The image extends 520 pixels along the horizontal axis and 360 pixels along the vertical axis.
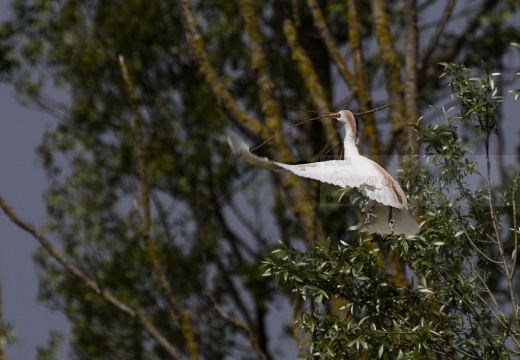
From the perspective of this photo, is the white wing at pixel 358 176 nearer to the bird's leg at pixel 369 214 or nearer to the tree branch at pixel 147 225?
the bird's leg at pixel 369 214

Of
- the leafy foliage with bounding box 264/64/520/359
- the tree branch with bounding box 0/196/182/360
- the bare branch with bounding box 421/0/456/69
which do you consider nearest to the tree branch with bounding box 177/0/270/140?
the tree branch with bounding box 0/196/182/360

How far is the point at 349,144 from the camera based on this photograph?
285 inches

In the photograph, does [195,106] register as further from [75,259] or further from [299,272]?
[299,272]

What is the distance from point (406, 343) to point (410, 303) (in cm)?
33

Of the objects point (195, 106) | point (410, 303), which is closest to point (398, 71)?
point (195, 106)

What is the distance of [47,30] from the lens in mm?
19641

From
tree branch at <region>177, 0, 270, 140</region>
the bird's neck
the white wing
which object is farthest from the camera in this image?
tree branch at <region>177, 0, 270, 140</region>

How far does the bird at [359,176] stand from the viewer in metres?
6.66

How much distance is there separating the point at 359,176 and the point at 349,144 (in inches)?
15.5

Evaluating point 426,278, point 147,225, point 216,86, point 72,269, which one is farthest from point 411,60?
A: point 426,278

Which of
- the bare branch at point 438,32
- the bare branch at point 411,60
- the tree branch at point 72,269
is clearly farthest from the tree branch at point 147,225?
the bare branch at point 438,32

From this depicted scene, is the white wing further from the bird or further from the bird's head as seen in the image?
the bird's head

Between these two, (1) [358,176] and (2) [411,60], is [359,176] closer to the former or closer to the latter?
(1) [358,176]

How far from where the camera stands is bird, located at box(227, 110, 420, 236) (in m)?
6.66
